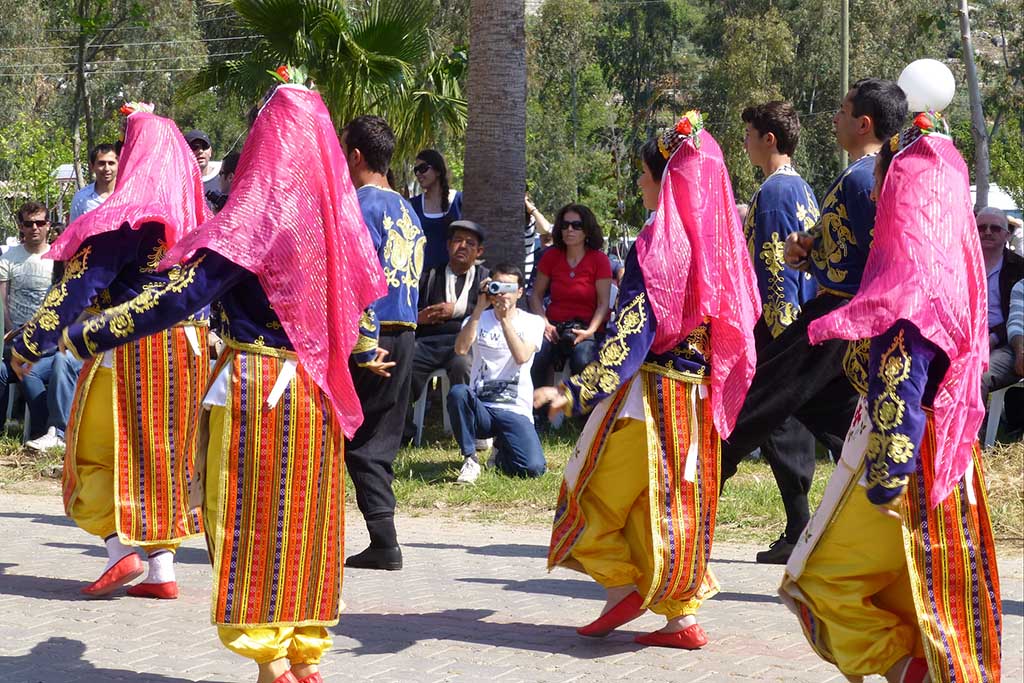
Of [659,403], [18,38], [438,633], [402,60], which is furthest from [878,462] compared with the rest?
[18,38]

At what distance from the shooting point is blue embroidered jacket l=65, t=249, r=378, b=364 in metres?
4.27

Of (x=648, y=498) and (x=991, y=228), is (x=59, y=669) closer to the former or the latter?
(x=648, y=498)

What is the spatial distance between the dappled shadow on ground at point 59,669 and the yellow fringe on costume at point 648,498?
1559 mm

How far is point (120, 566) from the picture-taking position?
606 cm

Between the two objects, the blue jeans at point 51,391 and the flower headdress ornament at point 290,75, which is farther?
the blue jeans at point 51,391

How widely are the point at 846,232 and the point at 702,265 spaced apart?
73 centimetres

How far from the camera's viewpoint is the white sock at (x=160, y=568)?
614cm

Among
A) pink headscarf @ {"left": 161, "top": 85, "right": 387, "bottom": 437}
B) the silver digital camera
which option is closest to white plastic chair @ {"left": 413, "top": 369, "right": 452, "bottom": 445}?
the silver digital camera

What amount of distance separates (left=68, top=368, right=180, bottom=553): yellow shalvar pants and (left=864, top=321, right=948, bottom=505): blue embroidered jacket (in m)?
3.39

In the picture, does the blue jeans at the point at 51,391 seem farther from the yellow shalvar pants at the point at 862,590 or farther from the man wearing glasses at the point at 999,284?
the yellow shalvar pants at the point at 862,590

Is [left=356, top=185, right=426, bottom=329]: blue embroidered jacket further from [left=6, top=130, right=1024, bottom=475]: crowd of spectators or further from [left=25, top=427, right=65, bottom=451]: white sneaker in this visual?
[left=25, top=427, right=65, bottom=451]: white sneaker

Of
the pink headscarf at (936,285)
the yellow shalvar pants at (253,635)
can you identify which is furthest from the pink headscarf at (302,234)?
the pink headscarf at (936,285)

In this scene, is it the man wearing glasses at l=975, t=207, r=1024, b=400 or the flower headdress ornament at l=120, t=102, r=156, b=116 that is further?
the man wearing glasses at l=975, t=207, r=1024, b=400

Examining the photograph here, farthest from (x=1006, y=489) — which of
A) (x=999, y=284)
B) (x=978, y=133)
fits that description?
(x=978, y=133)
